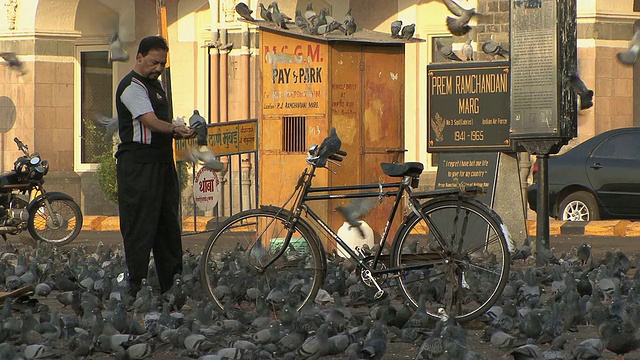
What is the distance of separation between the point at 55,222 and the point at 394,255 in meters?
10.00

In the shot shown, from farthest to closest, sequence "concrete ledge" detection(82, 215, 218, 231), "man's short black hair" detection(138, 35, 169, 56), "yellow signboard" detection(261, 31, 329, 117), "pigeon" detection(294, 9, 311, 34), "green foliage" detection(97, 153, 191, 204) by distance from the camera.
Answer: "green foliage" detection(97, 153, 191, 204), "concrete ledge" detection(82, 215, 218, 231), "pigeon" detection(294, 9, 311, 34), "yellow signboard" detection(261, 31, 329, 117), "man's short black hair" detection(138, 35, 169, 56)

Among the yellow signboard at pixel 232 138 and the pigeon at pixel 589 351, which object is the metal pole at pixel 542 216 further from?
the yellow signboard at pixel 232 138

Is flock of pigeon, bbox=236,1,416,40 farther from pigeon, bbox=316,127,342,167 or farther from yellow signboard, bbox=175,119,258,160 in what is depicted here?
yellow signboard, bbox=175,119,258,160

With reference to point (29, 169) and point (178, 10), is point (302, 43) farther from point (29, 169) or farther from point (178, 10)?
point (178, 10)

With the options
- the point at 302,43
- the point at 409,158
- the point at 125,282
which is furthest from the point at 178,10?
the point at 125,282

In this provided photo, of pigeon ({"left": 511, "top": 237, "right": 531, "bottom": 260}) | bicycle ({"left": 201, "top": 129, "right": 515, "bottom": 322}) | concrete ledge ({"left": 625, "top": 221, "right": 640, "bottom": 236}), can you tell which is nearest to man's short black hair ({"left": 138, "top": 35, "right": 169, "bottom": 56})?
bicycle ({"left": 201, "top": 129, "right": 515, "bottom": 322})

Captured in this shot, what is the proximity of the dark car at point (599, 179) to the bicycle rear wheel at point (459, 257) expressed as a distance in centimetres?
1156

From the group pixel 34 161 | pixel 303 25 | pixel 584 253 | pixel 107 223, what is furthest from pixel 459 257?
pixel 107 223

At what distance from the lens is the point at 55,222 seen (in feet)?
57.9

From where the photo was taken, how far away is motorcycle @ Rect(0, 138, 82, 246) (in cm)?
1745

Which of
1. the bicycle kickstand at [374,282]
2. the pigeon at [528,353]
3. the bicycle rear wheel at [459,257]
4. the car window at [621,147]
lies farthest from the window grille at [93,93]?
the pigeon at [528,353]

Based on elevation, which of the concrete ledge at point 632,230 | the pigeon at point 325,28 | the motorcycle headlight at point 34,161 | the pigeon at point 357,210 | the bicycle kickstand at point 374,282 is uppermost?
the pigeon at point 325,28

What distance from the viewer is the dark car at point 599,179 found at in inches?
765

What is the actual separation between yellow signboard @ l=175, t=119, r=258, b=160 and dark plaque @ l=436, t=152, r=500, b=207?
3889 millimetres
